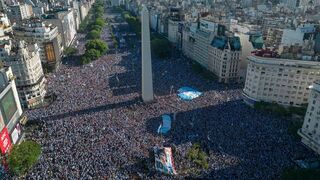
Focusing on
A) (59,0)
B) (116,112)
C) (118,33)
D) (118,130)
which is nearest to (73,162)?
(118,130)

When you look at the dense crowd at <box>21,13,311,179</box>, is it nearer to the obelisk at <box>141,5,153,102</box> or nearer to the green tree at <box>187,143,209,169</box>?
the green tree at <box>187,143,209,169</box>

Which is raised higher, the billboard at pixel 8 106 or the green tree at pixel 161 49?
the billboard at pixel 8 106

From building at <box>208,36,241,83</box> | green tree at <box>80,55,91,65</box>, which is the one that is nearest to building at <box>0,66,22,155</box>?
green tree at <box>80,55,91,65</box>

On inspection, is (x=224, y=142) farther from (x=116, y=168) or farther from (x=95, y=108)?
(x=95, y=108)

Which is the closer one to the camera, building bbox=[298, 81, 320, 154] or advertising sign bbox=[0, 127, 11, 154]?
advertising sign bbox=[0, 127, 11, 154]

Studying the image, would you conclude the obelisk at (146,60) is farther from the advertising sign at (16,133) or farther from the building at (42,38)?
the building at (42,38)

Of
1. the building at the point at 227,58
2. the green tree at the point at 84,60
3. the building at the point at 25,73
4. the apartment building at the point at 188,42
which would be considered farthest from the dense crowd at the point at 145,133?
the apartment building at the point at 188,42
